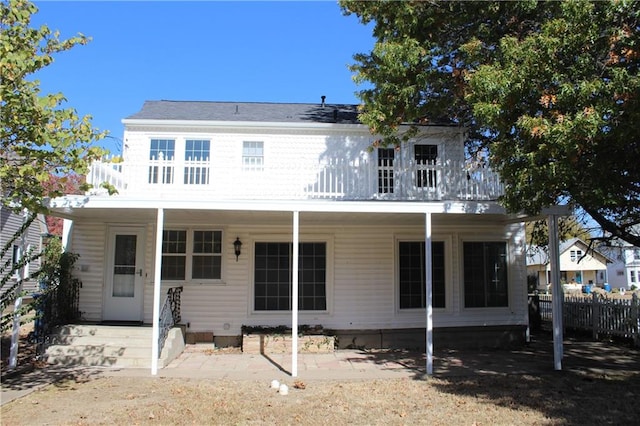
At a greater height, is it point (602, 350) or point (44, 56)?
point (44, 56)

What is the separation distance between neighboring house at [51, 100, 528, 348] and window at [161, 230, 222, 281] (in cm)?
3

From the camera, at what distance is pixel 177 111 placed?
538 inches

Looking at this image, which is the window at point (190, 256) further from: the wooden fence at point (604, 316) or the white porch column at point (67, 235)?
the wooden fence at point (604, 316)

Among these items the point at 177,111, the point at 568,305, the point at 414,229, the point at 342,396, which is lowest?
the point at 342,396

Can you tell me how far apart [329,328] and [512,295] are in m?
4.94

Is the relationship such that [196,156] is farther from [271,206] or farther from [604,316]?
[604,316]

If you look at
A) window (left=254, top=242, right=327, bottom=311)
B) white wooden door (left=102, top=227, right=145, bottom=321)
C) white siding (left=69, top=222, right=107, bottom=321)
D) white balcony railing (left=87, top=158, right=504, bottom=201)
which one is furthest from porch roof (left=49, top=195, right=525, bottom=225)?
window (left=254, top=242, right=327, bottom=311)

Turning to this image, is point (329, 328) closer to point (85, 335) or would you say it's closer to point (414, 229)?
point (414, 229)

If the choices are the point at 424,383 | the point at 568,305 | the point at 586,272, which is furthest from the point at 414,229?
the point at 586,272

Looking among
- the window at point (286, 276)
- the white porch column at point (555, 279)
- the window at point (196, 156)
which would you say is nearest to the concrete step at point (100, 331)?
the window at point (286, 276)

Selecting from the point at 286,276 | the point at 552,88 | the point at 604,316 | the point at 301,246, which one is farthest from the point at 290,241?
the point at 604,316

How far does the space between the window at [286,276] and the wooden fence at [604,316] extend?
8098 millimetres

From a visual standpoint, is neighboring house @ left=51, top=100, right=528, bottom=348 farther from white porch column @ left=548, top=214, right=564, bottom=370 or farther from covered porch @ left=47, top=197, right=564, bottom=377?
white porch column @ left=548, top=214, right=564, bottom=370

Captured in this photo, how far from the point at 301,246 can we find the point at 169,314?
3.57m
